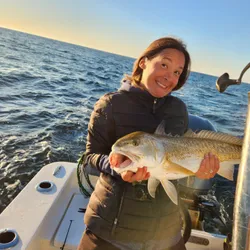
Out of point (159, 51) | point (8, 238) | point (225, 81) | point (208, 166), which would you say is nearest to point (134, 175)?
point (208, 166)

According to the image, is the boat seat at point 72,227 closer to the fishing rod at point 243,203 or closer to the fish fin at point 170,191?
the fish fin at point 170,191

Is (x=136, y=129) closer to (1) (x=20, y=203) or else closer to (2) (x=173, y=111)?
(2) (x=173, y=111)

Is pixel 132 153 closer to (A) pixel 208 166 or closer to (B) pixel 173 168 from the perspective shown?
(B) pixel 173 168

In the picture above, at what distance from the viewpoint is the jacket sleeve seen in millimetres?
2877

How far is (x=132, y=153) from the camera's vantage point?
2.53 m

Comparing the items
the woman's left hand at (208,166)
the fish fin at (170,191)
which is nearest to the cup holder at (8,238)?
the fish fin at (170,191)


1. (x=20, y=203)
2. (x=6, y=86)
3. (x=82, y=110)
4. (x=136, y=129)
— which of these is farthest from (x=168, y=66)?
(x=6, y=86)

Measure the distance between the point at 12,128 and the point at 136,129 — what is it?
987 centimetres

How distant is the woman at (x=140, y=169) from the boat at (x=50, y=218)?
118 centimetres

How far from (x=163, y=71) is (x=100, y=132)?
3.03 ft

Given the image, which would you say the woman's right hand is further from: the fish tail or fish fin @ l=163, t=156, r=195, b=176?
the fish tail

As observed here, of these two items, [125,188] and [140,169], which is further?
[125,188]

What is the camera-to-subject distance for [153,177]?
2.72 metres

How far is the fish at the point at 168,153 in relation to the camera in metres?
2.53
